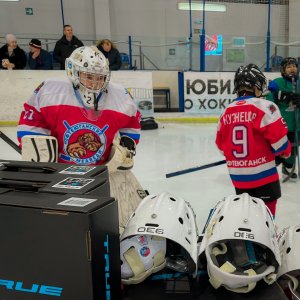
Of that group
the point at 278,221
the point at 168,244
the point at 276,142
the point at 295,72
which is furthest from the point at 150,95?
the point at 168,244

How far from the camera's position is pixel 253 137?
5.74ft

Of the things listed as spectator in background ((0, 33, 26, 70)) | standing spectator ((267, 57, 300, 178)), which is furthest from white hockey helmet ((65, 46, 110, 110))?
spectator in background ((0, 33, 26, 70))

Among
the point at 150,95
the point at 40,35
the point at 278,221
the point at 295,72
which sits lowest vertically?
the point at 278,221

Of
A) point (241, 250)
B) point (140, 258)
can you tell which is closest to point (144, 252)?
point (140, 258)

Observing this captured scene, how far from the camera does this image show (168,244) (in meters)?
0.91

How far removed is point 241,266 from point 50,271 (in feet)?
1.40

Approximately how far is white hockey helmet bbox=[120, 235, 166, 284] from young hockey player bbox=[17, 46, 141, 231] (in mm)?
607

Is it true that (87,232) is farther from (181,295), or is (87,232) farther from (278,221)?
(278,221)

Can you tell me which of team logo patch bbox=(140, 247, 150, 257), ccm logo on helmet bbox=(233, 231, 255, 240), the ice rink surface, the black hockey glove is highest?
the black hockey glove

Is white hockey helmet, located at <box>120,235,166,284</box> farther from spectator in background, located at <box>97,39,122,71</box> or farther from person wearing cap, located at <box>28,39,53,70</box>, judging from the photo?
person wearing cap, located at <box>28,39,53,70</box>

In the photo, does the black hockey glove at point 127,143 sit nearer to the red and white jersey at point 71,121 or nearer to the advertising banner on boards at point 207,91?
the red and white jersey at point 71,121

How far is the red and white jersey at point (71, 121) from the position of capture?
4.94 feet

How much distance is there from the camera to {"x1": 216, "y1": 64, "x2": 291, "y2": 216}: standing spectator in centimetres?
170

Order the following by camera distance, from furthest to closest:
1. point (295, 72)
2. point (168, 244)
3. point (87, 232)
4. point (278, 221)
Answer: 1. point (295, 72)
2. point (278, 221)
3. point (168, 244)
4. point (87, 232)
